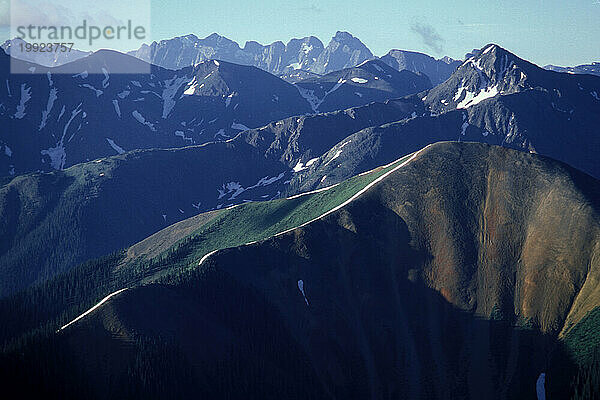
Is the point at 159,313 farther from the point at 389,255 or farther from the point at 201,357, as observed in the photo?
the point at 389,255

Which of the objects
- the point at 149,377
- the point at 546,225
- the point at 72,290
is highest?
the point at 546,225

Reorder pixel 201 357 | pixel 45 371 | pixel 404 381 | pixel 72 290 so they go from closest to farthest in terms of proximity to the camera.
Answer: pixel 45 371
pixel 201 357
pixel 404 381
pixel 72 290

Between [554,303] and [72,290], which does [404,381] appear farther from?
[72,290]

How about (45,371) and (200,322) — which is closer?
(45,371)

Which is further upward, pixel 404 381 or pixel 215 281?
pixel 215 281

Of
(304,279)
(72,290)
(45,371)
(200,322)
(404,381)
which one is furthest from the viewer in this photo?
(72,290)

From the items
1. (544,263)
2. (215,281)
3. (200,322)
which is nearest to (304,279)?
(215,281)

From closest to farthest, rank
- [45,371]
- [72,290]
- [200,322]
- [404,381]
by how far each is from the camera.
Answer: [45,371], [200,322], [404,381], [72,290]

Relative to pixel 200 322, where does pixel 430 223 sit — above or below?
above

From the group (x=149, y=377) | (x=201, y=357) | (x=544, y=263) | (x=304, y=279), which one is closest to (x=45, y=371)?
(x=149, y=377)
